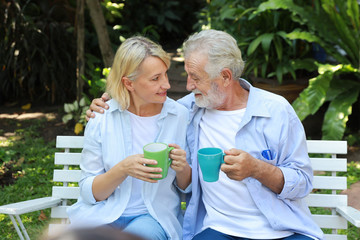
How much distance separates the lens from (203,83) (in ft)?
9.11

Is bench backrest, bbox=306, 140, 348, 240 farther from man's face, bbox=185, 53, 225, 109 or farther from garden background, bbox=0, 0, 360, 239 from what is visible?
garden background, bbox=0, 0, 360, 239

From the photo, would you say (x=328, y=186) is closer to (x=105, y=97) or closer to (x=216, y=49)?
(x=216, y=49)

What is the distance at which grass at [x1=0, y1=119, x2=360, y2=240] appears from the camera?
159 inches

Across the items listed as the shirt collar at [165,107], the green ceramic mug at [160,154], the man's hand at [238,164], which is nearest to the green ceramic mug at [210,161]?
the man's hand at [238,164]

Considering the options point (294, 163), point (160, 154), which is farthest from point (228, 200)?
point (160, 154)

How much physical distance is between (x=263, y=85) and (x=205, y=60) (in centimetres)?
378

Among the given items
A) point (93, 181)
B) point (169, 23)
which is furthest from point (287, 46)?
point (93, 181)

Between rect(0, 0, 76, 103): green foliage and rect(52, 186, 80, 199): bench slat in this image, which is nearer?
rect(52, 186, 80, 199): bench slat

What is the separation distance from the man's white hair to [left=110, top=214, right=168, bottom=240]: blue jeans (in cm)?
91

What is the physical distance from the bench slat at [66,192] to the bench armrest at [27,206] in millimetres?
42

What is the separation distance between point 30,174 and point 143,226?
294cm

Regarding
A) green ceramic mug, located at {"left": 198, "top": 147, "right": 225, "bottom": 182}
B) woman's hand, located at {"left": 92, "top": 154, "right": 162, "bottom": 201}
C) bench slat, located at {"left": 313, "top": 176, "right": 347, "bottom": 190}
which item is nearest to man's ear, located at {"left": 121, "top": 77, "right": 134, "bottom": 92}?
woman's hand, located at {"left": 92, "top": 154, "right": 162, "bottom": 201}

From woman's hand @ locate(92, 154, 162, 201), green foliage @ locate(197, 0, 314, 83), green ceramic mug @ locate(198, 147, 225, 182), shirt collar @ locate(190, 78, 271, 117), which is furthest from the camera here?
green foliage @ locate(197, 0, 314, 83)

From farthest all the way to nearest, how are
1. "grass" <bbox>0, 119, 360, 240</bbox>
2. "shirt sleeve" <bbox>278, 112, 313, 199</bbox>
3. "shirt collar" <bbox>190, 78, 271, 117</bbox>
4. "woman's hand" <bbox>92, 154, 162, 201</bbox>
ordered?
"grass" <bbox>0, 119, 360, 240</bbox> → "shirt collar" <bbox>190, 78, 271, 117</bbox> → "shirt sleeve" <bbox>278, 112, 313, 199</bbox> → "woman's hand" <bbox>92, 154, 162, 201</bbox>
